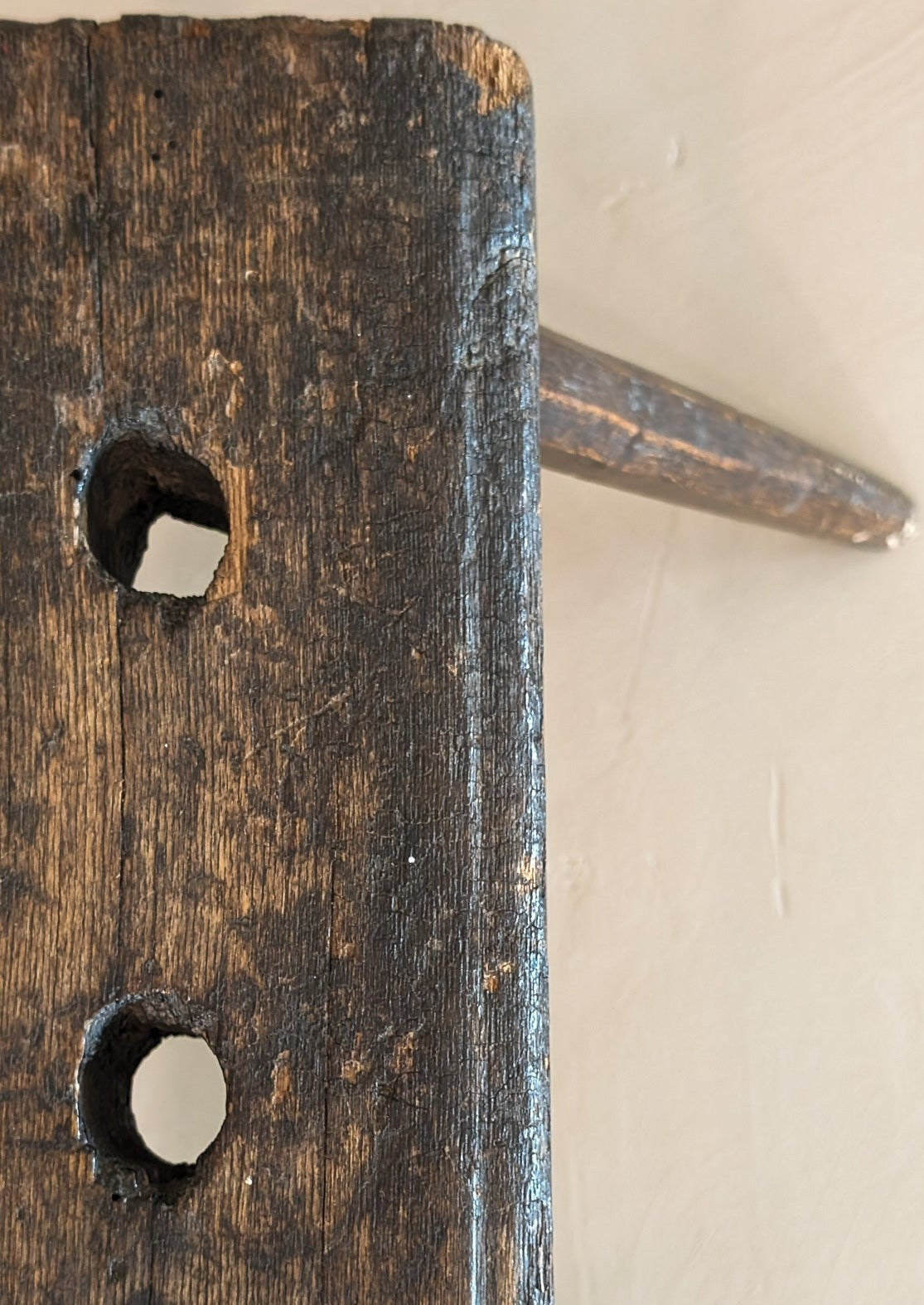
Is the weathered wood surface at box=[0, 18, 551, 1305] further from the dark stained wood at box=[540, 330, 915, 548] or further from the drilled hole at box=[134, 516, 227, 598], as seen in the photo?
the drilled hole at box=[134, 516, 227, 598]

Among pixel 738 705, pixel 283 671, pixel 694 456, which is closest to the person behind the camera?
pixel 283 671

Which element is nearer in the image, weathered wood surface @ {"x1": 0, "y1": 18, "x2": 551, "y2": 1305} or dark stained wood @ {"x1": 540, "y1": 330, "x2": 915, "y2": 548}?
weathered wood surface @ {"x1": 0, "y1": 18, "x2": 551, "y2": 1305}

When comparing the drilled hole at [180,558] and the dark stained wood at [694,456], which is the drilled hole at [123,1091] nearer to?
the dark stained wood at [694,456]

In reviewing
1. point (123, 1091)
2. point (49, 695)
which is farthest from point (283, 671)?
point (123, 1091)

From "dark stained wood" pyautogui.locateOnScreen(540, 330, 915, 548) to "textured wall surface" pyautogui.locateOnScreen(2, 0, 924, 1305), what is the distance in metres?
0.09

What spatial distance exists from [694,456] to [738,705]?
349mm

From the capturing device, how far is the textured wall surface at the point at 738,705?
1.03 m

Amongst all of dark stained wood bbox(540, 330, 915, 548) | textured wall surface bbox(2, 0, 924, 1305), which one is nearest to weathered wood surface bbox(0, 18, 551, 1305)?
dark stained wood bbox(540, 330, 915, 548)

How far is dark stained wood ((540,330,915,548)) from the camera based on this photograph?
0.72 m

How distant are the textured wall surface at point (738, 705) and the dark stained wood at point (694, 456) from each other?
0.31 ft

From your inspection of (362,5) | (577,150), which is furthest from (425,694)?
(362,5)

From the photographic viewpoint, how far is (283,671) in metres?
0.46

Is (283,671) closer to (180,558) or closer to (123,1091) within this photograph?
(123,1091)

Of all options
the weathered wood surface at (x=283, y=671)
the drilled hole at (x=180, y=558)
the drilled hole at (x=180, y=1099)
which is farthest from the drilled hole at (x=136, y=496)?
the drilled hole at (x=180, y=1099)
